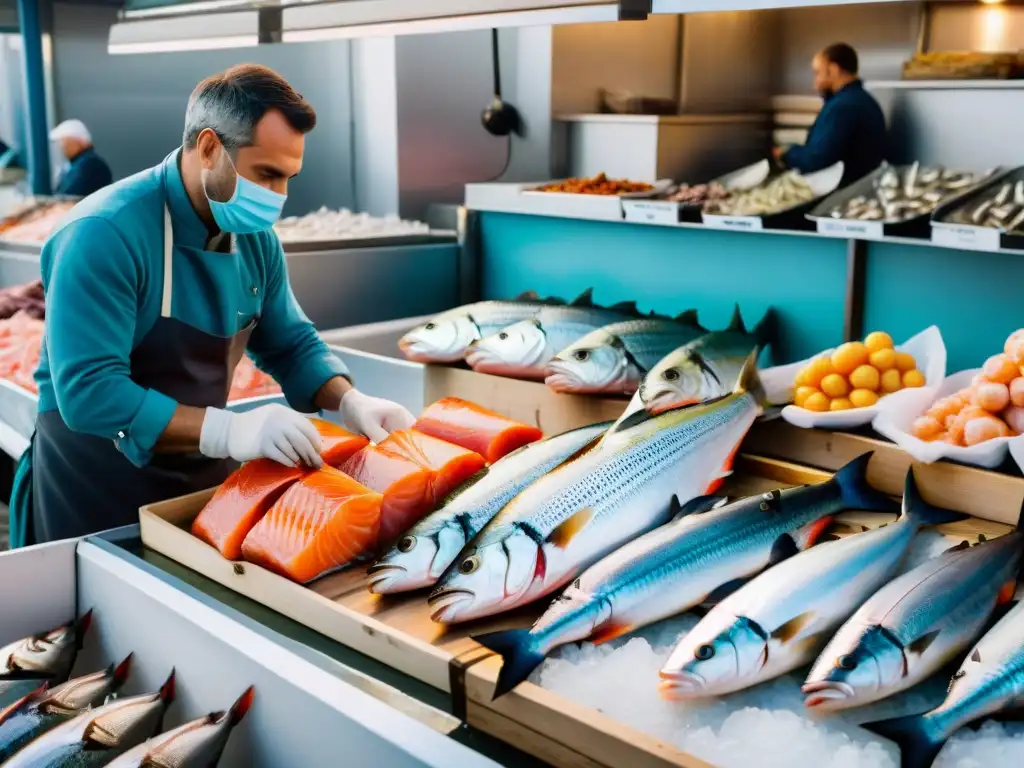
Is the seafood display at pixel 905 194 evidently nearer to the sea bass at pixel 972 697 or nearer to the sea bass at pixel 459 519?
the sea bass at pixel 459 519

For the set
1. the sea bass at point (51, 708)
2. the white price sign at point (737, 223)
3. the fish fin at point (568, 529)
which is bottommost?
the sea bass at point (51, 708)

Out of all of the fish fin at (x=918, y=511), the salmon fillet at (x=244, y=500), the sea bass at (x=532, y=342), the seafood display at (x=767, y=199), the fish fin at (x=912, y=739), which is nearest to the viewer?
the fish fin at (x=912, y=739)

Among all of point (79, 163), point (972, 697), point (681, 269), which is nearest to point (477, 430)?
point (972, 697)

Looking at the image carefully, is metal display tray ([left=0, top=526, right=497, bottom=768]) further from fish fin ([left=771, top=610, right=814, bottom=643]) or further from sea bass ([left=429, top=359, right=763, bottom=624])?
fish fin ([left=771, top=610, right=814, bottom=643])

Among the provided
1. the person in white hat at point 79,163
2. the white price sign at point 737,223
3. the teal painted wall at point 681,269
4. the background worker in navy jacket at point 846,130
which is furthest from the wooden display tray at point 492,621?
the person in white hat at point 79,163

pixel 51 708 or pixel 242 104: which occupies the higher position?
pixel 242 104

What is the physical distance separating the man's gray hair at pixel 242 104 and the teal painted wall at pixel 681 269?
6.71ft

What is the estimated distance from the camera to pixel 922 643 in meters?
1.34

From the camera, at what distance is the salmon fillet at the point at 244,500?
1805 millimetres

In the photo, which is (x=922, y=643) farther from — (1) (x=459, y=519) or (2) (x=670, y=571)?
(1) (x=459, y=519)

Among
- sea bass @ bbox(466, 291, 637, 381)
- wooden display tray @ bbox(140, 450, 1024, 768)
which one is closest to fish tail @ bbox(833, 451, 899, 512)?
wooden display tray @ bbox(140, 450, 1024, 768)

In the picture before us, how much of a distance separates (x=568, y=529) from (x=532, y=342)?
1366mm

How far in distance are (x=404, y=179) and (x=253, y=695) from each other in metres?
5.00

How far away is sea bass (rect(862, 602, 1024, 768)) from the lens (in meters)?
1.18
